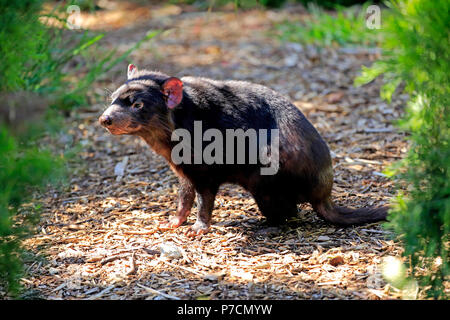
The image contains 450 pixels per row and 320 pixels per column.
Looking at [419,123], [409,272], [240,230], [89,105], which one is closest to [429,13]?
[419,123]

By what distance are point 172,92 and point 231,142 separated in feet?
1.92

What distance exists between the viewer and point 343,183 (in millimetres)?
4750

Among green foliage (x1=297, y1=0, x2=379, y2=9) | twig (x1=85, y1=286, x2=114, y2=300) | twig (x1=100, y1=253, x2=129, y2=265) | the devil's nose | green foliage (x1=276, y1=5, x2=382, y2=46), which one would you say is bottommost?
twig (x1=85, y1=286, x2=114, y2=300)

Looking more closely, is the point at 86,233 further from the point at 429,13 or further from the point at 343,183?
the point at 429,13

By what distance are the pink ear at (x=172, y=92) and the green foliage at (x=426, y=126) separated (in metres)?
1.67

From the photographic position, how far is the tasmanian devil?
157 inches

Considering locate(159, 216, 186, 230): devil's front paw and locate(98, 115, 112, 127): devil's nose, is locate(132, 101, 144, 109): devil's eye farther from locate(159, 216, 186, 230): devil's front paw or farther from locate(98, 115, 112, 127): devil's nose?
locate(159, 216, 186, 230): devil's front paw

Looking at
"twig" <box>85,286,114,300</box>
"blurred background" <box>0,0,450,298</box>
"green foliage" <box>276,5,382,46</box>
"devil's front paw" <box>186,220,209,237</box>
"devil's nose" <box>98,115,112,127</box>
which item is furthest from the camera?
"green foliage" <box>276,5,382,46</box>

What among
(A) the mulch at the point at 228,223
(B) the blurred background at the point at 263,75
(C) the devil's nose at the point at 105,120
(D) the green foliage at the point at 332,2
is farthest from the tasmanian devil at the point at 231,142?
(D) the green foliage at the point at 332,2

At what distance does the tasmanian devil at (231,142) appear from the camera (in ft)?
13.1

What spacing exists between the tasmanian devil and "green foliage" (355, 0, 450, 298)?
3.83 ft

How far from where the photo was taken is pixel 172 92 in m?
4.03

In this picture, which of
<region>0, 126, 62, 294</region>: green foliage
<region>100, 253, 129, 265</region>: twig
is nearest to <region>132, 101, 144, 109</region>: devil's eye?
<region>100, 253, 129, 265</region>: twig

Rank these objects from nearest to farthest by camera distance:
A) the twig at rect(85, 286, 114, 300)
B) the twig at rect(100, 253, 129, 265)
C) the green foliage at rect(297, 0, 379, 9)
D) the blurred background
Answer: the blurred background, the twig at rect(85, 286, 114, 300), the twig at rect(100, 253, 129, 265), the green foliage at rect(297, 0, 379, 9)
